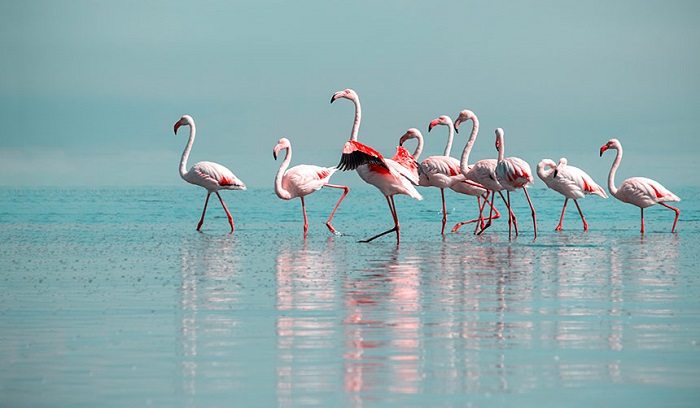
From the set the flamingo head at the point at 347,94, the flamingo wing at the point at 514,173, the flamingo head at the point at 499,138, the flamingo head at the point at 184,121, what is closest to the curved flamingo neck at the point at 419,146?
the flamingo head at the point at 499,138

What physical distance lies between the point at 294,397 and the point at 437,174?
41.1 ft

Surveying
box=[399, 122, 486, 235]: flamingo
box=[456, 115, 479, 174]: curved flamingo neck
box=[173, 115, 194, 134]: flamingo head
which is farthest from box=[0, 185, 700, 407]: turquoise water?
box=[173, 115, 194, 134]: flamingo head

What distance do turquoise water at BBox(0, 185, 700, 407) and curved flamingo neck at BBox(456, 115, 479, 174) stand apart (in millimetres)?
3488

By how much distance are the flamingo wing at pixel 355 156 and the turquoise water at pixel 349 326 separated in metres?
1.10

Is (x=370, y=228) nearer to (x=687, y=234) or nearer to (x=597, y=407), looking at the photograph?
(x=687, y=234)

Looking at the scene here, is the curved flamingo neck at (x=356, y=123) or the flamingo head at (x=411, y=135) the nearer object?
the curved flamingo neck at (x=356, y=123)

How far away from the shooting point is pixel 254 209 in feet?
91.6

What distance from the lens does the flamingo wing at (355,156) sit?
40.9 ft

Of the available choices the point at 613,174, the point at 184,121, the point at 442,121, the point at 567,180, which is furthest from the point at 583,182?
the point at 184,121

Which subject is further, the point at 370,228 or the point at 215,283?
the point at 370,228

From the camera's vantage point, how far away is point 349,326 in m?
6.29

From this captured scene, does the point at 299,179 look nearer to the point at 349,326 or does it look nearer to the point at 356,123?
the point at 356,123

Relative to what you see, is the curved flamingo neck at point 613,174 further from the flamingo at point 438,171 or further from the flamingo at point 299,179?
the flamingo at point 299,179

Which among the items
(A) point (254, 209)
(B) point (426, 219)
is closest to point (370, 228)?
(B) point (426, 219)
